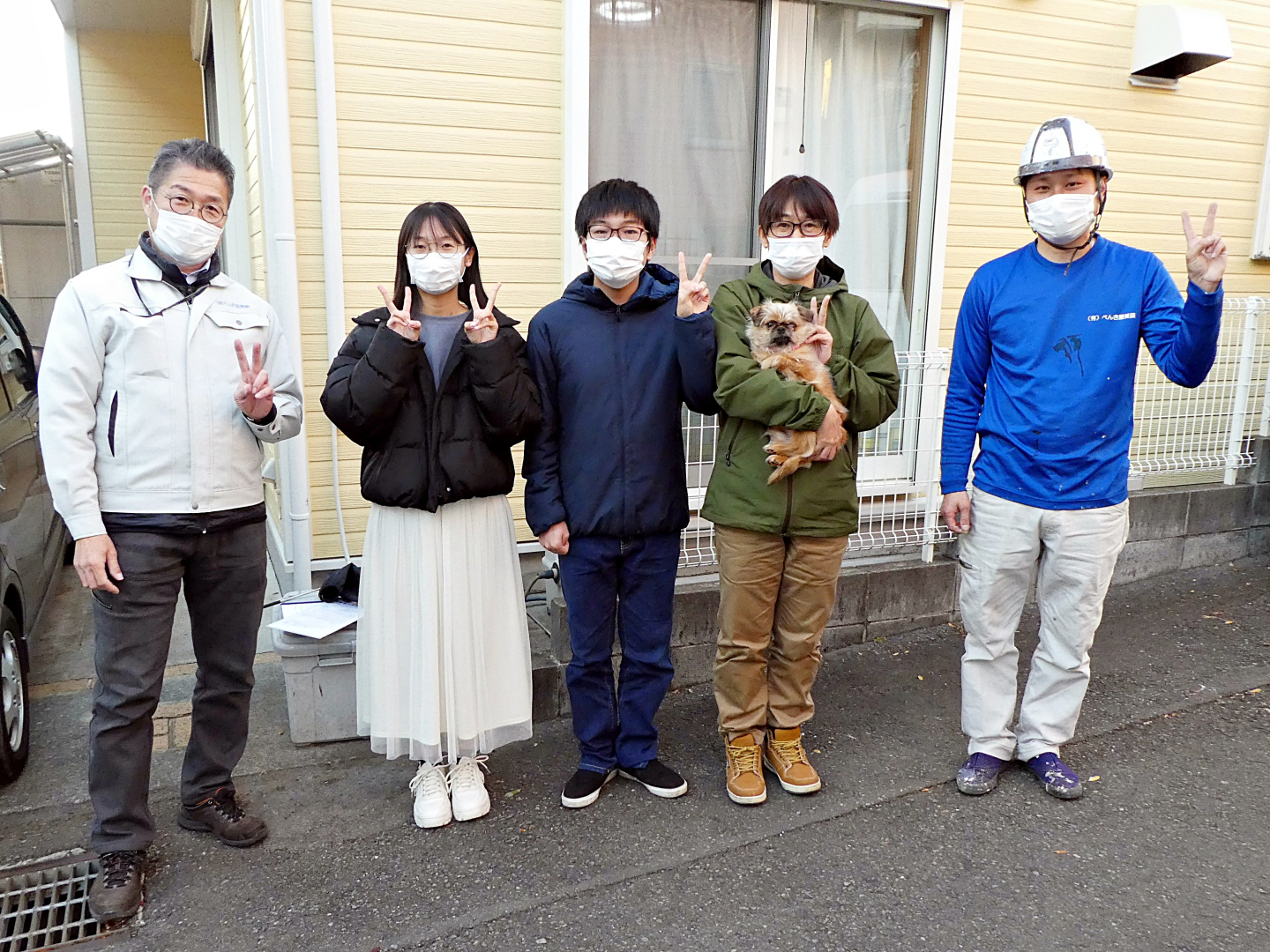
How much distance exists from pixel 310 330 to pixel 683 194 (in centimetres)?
197

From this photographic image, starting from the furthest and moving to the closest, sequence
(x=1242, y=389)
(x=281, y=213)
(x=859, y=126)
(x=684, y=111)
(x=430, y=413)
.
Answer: (x=1242, y=389) → (x=859, y=126) → (x=684, y=111) → (x=281, y=213) → (x=430, y=413)

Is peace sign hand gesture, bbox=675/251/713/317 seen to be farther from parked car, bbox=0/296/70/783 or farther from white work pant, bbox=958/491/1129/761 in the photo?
parked car, bbox=0/296/70/783

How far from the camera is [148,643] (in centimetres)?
264

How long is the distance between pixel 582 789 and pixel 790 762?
0.76 meters

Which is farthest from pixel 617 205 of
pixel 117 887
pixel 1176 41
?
pixel 1176 41

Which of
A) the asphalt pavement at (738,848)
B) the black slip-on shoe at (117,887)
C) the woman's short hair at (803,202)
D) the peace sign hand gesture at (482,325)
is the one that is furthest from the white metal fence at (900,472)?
the black slip-on shoe at (117,887)

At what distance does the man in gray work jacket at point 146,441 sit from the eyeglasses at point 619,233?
1.08 m

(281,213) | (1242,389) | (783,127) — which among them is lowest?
(1242,389)

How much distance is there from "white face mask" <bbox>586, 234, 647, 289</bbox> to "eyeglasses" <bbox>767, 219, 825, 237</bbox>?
0.43 m

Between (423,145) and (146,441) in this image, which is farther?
(423,145)

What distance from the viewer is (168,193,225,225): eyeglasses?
8.43 ft

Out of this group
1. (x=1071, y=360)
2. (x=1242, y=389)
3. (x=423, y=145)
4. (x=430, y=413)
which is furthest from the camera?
(x=1242, y=389)

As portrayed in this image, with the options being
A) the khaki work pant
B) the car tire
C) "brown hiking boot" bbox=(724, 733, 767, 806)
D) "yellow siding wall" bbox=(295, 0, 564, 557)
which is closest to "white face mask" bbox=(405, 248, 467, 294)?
the khaki work pant

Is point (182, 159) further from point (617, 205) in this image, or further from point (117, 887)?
point (117, 887)
